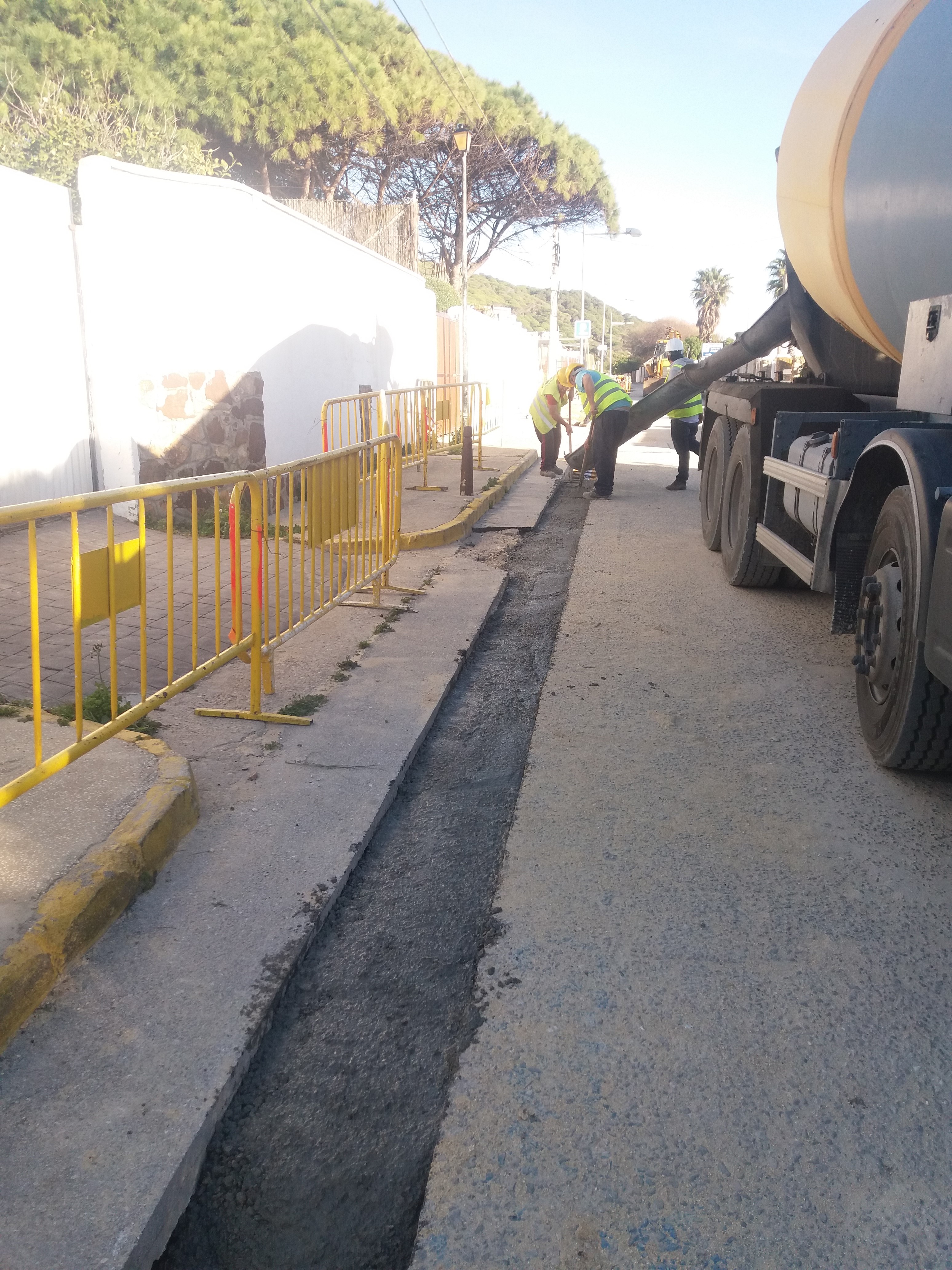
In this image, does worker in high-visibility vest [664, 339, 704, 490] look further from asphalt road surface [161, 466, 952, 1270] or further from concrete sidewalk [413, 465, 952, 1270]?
asphalt road surface [161, 466, 952, 1270]

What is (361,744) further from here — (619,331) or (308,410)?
(619,331)

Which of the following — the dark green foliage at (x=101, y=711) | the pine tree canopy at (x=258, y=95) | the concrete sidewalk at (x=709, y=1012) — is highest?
the pine tree canopy at (x=258, y=95)

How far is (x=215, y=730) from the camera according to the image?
4.59 metres

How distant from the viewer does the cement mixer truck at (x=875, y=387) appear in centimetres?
396

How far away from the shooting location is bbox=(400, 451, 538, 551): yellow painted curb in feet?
29.6

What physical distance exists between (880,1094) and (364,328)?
12684mm

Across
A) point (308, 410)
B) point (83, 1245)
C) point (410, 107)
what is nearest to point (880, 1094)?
point (83, 1245)

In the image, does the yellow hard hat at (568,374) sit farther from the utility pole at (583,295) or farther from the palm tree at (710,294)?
the palm tree at (710,294)

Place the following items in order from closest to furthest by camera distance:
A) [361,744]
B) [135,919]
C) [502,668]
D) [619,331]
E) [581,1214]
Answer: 1. [581,1214]
2. [135,919]
3. [361,744]
4. [502,668]
5. [619,331]

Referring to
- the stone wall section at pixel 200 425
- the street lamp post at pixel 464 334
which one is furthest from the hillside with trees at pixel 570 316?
the stone wall section at pixel 200 425

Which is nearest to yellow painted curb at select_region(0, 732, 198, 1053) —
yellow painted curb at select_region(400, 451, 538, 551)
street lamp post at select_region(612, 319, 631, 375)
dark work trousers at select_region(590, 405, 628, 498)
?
yellow painted curb at select_region(400, 451, 538, 551)

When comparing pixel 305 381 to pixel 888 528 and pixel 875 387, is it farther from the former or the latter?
pixel 888 528

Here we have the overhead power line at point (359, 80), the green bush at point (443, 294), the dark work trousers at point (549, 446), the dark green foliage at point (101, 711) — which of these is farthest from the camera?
the green bush at point (443, 294)

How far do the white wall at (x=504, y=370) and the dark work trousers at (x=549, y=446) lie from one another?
173 inches
